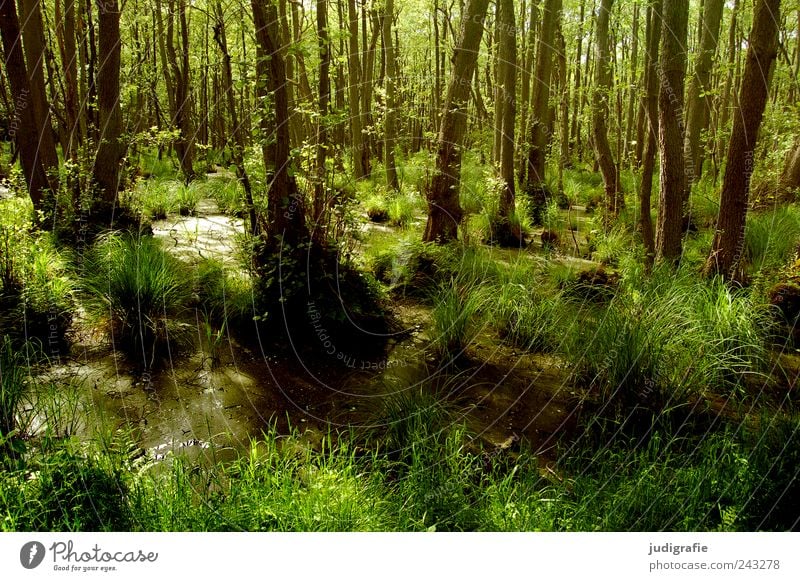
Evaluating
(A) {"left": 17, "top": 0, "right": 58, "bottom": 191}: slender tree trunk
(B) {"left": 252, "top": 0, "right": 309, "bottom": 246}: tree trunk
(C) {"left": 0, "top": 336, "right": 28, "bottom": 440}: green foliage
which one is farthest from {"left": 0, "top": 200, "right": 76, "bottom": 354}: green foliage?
(A) {"left": 17, "top": 0, "right": 58, "bottom": 191}: slender tree trunk

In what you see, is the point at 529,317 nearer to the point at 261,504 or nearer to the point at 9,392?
the point at 261,504

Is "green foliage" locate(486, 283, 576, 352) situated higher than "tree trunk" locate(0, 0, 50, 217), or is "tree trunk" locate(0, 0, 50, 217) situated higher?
"tree trunk" locate(0, 0, 50, 217)

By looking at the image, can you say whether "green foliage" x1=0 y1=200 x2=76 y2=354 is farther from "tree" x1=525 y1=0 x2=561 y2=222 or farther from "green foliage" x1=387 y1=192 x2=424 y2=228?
"tree" x1=525 y1=0 x2=561 y2=222

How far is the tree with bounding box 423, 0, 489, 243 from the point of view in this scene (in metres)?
7.26

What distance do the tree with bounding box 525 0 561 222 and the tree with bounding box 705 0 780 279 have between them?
4.94 m

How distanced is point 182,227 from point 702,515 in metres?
8.21

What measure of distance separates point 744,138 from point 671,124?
2.77 feet

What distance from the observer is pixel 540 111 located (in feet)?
35.6

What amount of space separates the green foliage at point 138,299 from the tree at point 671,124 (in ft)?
17.5

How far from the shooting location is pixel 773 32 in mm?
4906

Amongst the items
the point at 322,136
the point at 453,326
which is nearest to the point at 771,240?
the point at 453,326

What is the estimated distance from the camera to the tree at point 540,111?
33.3 feet

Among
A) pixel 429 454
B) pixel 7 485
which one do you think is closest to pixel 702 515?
pixel 429 454

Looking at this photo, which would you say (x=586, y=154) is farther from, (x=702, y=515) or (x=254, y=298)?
(x=702, y=515)
